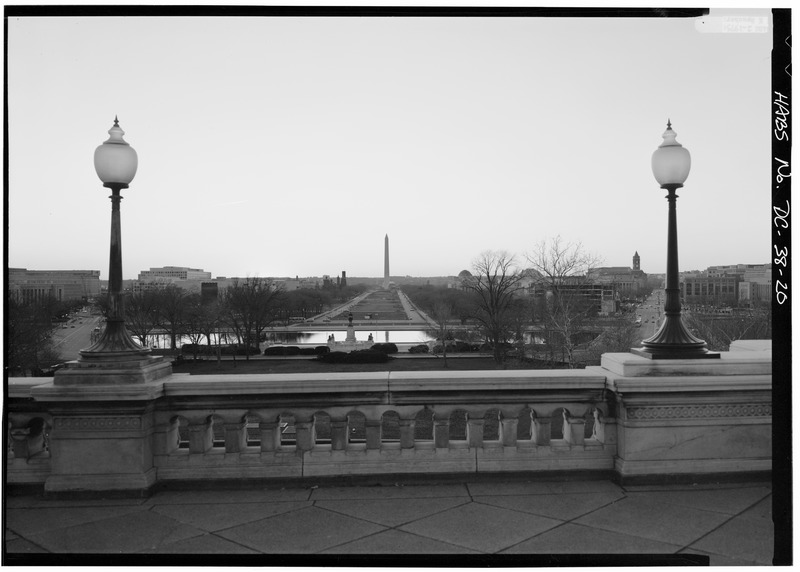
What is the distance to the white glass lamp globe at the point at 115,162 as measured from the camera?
164 inches

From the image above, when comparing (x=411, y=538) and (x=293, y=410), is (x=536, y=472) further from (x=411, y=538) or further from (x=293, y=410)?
(x=293, y=410)

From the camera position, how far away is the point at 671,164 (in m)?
4.45

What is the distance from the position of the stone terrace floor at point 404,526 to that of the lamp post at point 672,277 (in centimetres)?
103

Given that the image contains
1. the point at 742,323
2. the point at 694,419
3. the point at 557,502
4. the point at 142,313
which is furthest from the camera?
the point at 742,323

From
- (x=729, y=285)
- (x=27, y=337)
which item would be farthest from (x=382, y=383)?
(x=729, y=285)

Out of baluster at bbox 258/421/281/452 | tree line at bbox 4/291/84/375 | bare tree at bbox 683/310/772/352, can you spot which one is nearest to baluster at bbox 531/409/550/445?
bare tree at bbox 683/310/772/352

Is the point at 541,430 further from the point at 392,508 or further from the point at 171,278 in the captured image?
the point at 171,278

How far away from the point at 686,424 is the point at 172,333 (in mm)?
6140

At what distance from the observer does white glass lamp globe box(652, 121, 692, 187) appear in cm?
445

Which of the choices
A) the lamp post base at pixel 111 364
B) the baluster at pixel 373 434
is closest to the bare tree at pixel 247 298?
the lamp post base at pixel 111 364

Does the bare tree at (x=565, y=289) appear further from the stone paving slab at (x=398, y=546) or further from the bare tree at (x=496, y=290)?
the stone paving slab at (x=398, y=546)

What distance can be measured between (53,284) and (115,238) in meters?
0.68

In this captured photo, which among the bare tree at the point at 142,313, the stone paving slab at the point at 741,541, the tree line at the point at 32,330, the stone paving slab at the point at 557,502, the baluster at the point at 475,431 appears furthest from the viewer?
the bare tree at the point at 142,313

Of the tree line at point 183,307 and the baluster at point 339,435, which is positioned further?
the tree line at point 183,307
